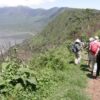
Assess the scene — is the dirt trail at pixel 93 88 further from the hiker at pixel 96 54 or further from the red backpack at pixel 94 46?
A: the red backpack at pixel 94 46

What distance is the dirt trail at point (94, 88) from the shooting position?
493 inches

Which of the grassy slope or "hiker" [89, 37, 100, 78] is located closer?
the grassy slope

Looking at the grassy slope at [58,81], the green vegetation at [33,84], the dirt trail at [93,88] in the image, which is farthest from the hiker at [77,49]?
the green vegetation at [33,84]

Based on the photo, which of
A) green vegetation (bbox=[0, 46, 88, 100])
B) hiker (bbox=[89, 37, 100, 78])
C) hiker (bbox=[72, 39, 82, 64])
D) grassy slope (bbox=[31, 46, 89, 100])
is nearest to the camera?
green vegetation (bbox=[0, 46, 88, 100])

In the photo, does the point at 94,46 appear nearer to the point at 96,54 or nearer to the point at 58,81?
the point at 96,54

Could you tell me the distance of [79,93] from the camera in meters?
11.7

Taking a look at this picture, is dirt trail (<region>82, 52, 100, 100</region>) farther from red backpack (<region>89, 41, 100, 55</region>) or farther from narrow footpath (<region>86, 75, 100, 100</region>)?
red backpack (<region>89, 41, 100, 55</region>)

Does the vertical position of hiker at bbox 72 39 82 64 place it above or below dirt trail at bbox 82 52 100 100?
above

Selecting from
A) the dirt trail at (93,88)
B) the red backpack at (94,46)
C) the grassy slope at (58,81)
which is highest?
the red backpack at (94,46)

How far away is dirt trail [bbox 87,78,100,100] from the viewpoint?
12.5m

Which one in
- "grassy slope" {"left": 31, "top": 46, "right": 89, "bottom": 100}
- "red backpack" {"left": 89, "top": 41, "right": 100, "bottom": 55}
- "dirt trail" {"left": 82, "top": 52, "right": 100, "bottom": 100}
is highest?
"red backpack" {"left": 89, "top": 41, "right": 100, "bottom": 55}

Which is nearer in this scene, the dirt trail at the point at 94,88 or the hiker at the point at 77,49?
the dirt trail at the point at 94,88

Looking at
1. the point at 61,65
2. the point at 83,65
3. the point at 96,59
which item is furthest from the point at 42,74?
the point at 83,65

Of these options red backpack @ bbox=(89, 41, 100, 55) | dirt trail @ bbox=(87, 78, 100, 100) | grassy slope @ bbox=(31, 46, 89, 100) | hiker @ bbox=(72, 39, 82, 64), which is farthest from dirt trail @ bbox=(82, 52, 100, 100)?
hiker @ bbox=(72, 39, 82, 64)
